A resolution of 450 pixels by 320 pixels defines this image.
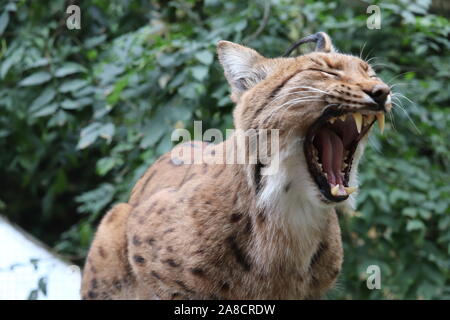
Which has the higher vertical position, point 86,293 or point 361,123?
point 361,123

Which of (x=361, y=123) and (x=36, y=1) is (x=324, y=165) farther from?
(x=36, y=1)

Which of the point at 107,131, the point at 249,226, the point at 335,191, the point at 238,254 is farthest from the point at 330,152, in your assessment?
the point at 107,131

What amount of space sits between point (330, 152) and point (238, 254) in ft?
2.64

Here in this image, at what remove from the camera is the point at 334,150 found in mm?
3908

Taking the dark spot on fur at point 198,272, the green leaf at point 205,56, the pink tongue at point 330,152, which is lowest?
the dark spot on fur at point 198,272

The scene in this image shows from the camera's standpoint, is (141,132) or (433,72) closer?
(141,132)

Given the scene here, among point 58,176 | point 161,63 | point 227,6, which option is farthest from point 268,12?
point 58,176

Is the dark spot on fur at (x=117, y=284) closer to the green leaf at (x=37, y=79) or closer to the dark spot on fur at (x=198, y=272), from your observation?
the dark spot on fur at (x=198, y=272)

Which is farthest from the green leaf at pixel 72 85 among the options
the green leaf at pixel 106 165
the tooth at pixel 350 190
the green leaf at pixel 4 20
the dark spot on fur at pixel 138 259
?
the tooth at pixel 350 190

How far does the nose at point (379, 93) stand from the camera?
355cm

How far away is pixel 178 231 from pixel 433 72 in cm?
403

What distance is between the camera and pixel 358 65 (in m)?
3.98

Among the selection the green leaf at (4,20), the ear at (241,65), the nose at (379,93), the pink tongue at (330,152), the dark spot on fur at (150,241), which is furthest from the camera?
the green leaf at (4,20)

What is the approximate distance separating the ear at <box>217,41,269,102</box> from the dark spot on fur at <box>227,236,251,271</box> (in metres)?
0.92
